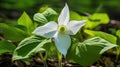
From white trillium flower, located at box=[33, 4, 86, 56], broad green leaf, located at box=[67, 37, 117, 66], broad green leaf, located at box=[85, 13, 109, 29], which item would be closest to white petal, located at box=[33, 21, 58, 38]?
white trillium flower, located at box=[33, 4, 86, 56]

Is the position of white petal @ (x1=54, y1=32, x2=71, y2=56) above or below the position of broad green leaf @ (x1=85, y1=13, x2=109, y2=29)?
below

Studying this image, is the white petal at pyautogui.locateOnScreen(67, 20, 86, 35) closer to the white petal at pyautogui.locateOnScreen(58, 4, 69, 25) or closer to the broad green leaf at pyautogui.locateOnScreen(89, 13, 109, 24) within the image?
the white petal at pyautogui.locateOnScreen(58, 4, 69, 25)

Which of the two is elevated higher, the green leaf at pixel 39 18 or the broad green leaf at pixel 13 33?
the green leaf at pixel 39 18

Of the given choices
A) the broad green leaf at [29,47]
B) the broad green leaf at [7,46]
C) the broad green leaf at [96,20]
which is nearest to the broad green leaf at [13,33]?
the broad green leaf at [7,46]

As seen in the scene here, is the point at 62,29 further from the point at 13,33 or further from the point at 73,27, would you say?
the point at 13,33

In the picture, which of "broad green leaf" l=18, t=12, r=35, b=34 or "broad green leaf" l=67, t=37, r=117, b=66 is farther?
"broad green leaf" l=18, t=12, r=35, b=34

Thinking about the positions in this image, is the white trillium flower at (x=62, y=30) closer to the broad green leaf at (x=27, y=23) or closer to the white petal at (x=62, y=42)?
the white petal at (x=62, y=42)

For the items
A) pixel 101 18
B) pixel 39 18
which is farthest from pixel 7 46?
pixel 101 18

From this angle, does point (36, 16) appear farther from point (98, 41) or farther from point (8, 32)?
point (98, 41)
